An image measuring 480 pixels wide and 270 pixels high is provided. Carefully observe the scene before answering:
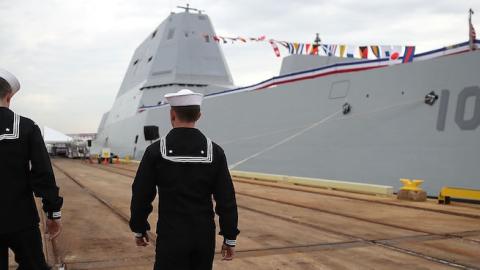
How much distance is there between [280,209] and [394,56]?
235 inches

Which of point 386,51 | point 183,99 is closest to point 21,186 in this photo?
point 183,99

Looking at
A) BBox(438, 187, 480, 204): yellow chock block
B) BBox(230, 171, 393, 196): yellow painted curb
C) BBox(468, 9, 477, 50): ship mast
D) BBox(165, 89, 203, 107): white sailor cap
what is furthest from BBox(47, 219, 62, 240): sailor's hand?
BBox(468, 9, 477, 50): ship mast

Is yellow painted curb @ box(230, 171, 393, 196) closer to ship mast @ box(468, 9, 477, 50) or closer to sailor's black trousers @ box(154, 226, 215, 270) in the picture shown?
ship mast @ box(468, 9, 477, 50)

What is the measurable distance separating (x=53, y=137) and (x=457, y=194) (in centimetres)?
4767

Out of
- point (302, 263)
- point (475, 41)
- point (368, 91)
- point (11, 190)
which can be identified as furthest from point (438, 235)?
point (368, 91)

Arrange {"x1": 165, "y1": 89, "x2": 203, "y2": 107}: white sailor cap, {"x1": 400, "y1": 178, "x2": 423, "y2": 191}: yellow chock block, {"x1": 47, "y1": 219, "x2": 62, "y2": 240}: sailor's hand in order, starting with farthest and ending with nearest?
1. {"x1": 400, "y1": 178, "x2": 423, "y2": 191}: yellow chock block
2. {"x1": 47, "y1": 219, "x2": 62, "y2": 240}: sailor's hand
3. {"x1": 165, "y1": 89, "x2": 203, "y2": 107}: white sailor cap

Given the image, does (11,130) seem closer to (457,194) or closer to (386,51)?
(457,194)

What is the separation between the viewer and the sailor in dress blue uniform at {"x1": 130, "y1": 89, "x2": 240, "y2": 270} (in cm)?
234

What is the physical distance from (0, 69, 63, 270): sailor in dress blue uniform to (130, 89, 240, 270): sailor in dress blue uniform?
0.53 metres

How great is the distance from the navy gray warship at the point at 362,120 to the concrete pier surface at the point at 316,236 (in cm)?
124

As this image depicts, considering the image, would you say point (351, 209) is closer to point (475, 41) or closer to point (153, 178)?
point (475, 41)

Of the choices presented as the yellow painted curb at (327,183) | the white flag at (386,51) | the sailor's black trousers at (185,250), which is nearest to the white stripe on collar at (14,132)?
the sailor's black trousers at (185,250)

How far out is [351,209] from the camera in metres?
7.90

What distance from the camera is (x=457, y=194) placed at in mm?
8508
